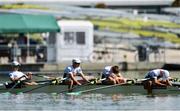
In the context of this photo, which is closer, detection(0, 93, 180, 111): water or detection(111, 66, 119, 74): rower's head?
detection(0, 93, 180, 111): water

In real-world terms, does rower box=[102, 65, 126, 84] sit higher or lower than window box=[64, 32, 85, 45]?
higher

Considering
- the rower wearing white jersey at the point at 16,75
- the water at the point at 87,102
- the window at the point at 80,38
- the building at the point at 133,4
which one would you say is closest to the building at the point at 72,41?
the window at the point at 80,38

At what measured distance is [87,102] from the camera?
3778cm

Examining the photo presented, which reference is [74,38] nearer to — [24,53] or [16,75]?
[24,53]

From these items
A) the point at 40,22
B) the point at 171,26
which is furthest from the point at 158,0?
the point at 40,22

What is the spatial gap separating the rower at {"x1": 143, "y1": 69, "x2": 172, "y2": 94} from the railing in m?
18.5

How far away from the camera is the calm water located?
35.6 m

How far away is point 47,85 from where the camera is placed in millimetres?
40844

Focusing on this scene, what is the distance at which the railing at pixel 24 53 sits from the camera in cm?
5773

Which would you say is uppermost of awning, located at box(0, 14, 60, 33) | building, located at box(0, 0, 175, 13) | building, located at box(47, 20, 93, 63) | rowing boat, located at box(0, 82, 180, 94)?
awning, located at box(0, 14, 60, 33)

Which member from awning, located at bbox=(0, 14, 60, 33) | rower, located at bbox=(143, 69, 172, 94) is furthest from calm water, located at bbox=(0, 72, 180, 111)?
awning, located at bbox=(0, 14, 60, 33)

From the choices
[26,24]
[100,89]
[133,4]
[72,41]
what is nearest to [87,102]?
[100,89]

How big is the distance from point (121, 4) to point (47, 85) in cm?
4955

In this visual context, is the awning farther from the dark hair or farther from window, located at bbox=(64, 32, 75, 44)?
the dark hair
